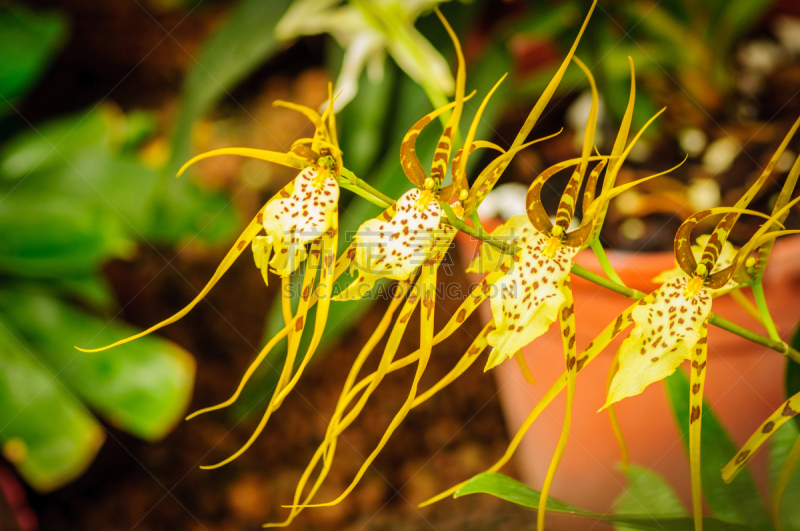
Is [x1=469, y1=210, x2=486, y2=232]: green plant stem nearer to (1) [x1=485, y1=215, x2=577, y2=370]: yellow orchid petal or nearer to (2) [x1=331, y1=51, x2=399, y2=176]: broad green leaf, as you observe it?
(1) [x1=485, y1=215, x2=577, y2=370]: yellow orchid petal

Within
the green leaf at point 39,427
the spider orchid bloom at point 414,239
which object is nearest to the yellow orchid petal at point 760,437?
the spider orchid bloom at point 414,239

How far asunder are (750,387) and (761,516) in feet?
0.73

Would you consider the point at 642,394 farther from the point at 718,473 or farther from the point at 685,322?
the point at 685,322

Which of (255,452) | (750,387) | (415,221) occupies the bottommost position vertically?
(255,452)

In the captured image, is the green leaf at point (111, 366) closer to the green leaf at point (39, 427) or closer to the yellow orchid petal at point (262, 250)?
the green leaf at point (39, 427)

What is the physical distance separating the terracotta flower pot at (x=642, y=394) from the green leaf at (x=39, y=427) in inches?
20.1

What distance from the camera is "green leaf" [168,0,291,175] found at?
563 mm

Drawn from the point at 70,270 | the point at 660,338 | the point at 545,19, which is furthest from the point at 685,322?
the point at 70,270

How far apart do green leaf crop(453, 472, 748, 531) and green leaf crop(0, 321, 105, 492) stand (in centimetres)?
60

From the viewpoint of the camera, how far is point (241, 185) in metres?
0.93

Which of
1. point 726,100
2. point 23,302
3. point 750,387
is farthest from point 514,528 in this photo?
point 23,302

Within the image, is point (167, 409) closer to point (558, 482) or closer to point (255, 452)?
point (255, 452)

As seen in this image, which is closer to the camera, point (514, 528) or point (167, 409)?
point (514, 528)

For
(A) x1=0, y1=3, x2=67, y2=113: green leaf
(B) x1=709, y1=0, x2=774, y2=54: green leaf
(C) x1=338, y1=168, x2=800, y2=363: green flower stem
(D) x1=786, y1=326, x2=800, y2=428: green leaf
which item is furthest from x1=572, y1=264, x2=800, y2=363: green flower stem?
(A) x1=0, y1=3, x2=67, y2=113: green leaf
